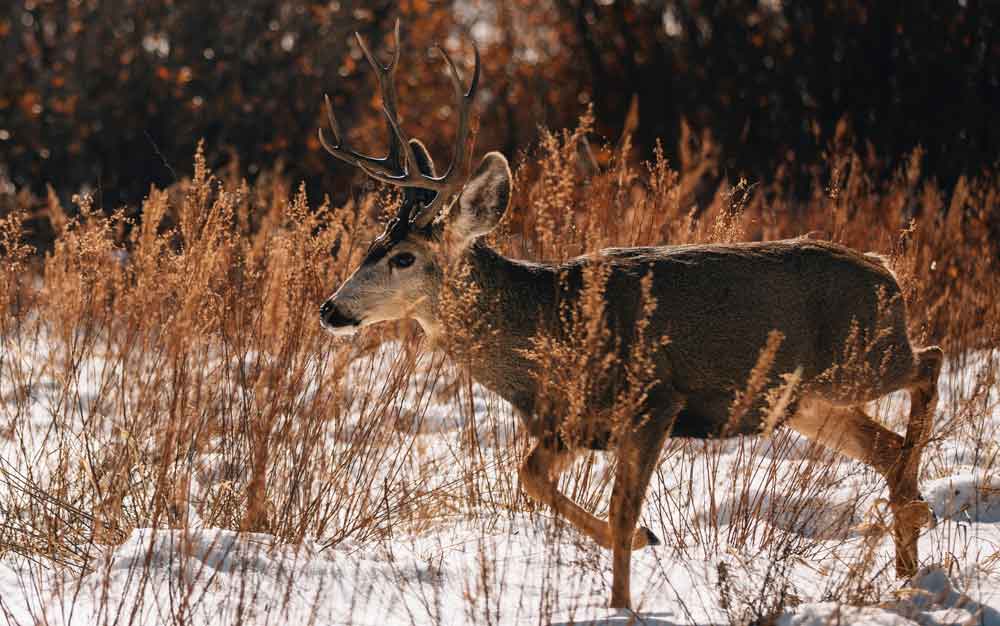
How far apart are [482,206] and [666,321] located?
0.79 metres

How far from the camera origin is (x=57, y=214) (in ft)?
22.1

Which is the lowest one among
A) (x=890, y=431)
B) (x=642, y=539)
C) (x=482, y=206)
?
(x=642, y=539)

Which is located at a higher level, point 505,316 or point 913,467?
point 505,316

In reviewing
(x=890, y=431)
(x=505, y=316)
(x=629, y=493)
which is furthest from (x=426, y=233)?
(x=890, y=431)

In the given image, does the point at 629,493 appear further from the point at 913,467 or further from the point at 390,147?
the point at 390,147

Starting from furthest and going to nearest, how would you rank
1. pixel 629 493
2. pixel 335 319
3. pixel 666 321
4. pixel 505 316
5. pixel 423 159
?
pixel 423 159
pixel 505 316
pixel 335 319
pixel 666 321
pixel 629 493

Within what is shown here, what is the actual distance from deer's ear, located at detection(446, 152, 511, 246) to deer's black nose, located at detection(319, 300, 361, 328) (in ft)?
1.60

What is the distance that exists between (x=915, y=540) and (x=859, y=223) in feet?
11.8

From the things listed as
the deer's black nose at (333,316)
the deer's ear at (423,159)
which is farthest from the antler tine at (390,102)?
the deer's black nose at (333,316)

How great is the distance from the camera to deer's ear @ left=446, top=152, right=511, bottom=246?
14.6ft

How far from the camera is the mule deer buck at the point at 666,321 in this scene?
402cm

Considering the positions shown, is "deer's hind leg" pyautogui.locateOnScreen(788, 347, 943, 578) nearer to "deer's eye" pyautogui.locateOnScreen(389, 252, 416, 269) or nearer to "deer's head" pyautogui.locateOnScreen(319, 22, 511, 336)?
"deer's head" pyautogui.locateOnScreen(319, 22, 511, 336)

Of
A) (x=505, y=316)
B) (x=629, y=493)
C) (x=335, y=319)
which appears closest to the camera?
(x=629, y=493)

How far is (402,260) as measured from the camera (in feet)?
14.4
